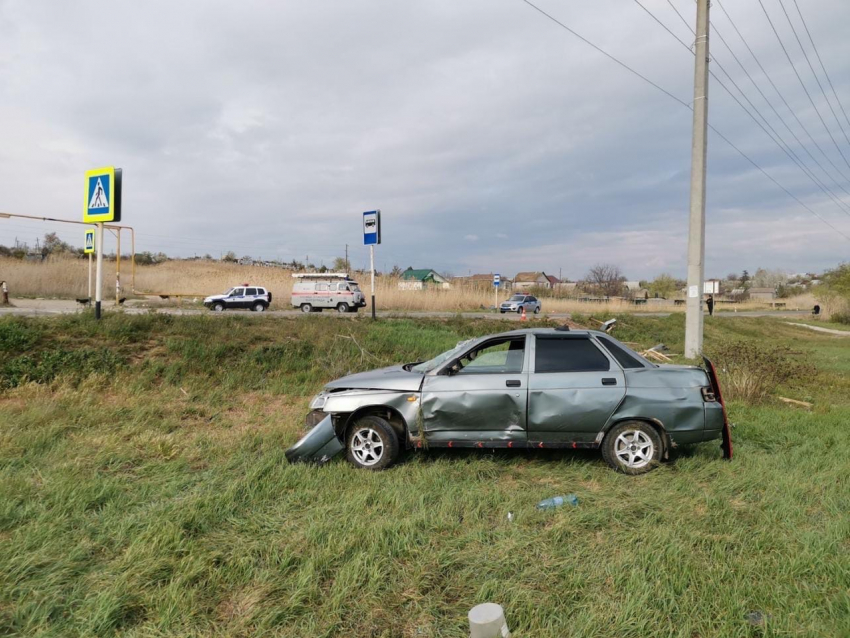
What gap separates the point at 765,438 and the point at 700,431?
6.34ft

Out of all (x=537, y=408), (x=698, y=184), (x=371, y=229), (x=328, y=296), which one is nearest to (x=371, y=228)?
(x=371, y=229)

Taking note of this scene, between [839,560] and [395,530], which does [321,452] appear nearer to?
[395,530]

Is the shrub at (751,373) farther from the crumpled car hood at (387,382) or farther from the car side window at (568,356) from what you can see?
the crumpled car hood at (387,382)

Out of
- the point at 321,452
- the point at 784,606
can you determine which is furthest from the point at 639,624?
the point at 321,452

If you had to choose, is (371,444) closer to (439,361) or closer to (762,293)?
(439,361)

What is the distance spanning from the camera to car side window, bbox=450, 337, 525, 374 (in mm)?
5688

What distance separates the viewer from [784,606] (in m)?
2.85

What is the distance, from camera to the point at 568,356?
5.60m

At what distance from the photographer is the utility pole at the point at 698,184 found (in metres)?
11.8

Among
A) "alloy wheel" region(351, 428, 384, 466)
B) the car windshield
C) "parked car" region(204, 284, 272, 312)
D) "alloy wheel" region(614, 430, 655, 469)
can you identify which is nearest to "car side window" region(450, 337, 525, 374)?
the car windshield

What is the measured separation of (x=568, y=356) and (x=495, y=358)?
2.65 ft

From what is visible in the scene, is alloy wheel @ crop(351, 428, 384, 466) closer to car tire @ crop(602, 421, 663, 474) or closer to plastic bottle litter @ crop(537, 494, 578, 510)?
plastic bottle litter @ crop(537, 494, 578, 510)

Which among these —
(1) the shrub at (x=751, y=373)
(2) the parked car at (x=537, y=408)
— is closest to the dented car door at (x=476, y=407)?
(2) the parked car at (x=537, y=408)

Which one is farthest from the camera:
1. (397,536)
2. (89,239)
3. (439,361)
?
(89,239)
